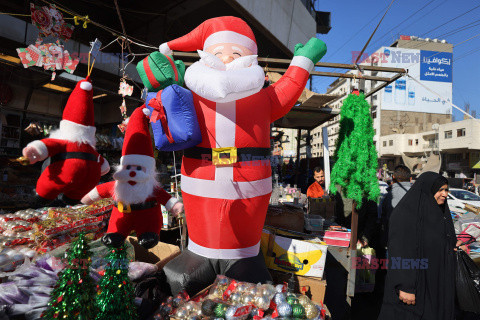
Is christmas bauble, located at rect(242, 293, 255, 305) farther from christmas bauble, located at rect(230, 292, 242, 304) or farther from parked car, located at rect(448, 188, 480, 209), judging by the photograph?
parked car, located at rect(448, 188, 480, 209)

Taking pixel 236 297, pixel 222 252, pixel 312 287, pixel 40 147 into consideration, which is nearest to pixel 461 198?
pixel 312 287

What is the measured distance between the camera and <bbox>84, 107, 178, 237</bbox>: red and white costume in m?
2.27

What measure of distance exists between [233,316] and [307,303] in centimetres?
56

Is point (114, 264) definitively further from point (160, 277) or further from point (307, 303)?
point (307, 303)

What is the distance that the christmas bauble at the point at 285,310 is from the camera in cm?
166

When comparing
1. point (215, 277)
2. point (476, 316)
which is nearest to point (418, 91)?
point (476, 316)

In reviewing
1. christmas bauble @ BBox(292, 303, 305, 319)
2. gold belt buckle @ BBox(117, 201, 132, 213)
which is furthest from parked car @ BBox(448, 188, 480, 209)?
gold belt buckle @ BBox(117, 201, 132, 213)

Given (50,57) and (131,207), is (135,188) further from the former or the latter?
(50,57)

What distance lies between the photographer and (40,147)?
1.63 metres

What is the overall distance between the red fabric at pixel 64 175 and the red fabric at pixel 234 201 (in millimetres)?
705

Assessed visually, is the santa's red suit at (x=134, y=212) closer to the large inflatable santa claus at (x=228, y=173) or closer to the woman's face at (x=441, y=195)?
the large inflatable santa claus at (x=228, y=173)

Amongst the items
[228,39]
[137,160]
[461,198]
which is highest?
[228,39]

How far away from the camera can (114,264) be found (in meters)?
1.42

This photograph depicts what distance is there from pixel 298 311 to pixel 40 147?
75.6 inches
